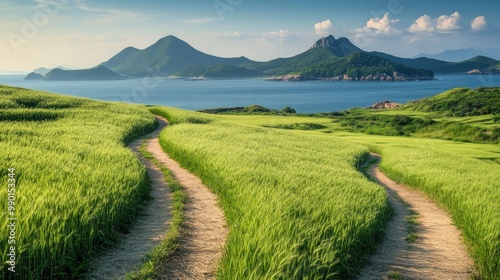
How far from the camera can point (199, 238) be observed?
9.23 m

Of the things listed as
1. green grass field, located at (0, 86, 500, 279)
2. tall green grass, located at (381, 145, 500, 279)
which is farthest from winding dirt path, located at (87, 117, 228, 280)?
tall green grass, located at (381, 145, 500, 279)

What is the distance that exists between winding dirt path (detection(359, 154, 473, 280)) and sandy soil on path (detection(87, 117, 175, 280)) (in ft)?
16.1

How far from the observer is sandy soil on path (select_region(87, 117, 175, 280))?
7.22 m

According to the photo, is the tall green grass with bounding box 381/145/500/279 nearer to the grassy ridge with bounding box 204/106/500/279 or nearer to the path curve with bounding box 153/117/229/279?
the grassy ridge with bounding box 204/106/500/279

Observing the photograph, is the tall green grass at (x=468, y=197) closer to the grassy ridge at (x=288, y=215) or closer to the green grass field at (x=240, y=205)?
the green grass field at (x=240, y=205)

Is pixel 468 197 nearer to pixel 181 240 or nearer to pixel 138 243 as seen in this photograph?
pixel 181 240

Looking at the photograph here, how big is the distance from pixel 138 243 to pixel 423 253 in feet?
23.8

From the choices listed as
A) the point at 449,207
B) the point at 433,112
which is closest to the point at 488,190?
the point at 449,207

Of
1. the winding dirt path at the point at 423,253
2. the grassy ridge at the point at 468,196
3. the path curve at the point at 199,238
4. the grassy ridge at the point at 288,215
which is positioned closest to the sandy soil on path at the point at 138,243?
the path curve at the point at 199,238

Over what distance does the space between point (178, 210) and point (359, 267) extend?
18.0 ft

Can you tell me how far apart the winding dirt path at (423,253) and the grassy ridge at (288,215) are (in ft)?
1.37

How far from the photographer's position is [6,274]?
595 centimetres

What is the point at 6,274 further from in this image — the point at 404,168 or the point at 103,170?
the point at 404,168

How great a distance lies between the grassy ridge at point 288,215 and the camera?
6.46 m
